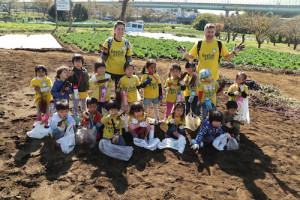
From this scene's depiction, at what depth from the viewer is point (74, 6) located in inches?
1874

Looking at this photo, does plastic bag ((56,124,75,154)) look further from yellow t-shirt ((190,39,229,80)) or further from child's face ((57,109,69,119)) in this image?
yellow t-shirt ((190,39,229,80))

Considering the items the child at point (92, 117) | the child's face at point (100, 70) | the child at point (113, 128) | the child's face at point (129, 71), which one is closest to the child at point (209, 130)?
the child at point (113, 128)

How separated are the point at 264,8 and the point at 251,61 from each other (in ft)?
214

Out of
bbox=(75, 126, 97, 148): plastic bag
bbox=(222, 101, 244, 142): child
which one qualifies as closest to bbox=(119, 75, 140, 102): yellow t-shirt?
bbox=(75, 126, 97, 148): plastic bag

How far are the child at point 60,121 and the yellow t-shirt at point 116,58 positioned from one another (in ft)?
3.83

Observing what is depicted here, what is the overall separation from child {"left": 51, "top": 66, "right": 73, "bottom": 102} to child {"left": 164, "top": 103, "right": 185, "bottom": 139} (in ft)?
6.97

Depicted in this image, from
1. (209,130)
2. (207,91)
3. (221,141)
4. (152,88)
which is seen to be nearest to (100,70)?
(152,88)

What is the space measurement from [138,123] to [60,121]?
4.65 ft

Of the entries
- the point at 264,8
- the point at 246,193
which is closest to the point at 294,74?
the point at 246,193

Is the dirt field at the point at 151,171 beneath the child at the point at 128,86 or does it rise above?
beneath

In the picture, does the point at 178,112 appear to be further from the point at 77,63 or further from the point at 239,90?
the point at 77,63

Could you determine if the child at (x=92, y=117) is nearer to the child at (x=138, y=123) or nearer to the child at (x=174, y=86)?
the child at (x=138, y=123)

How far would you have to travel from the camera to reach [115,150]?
3.90 m

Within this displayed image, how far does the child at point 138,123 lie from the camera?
4156mm
